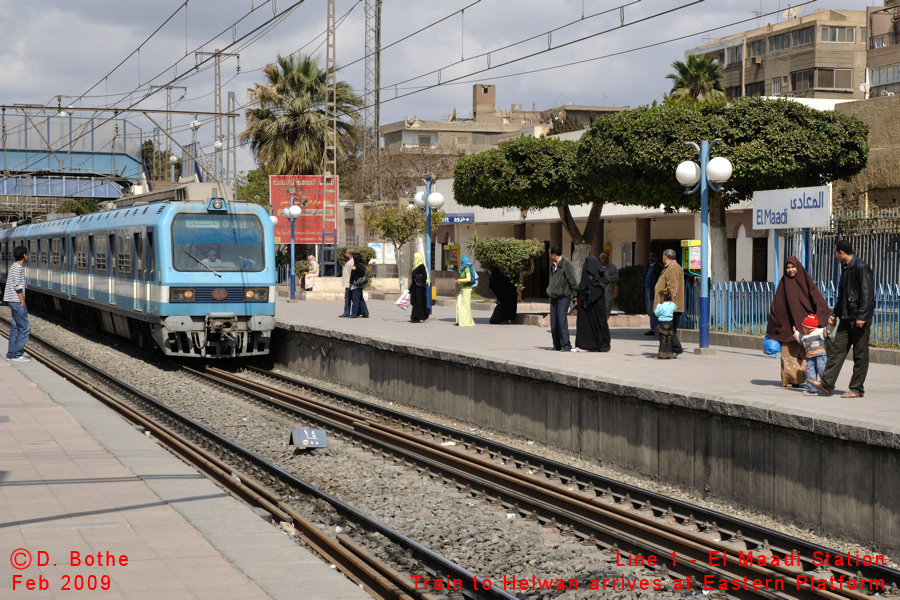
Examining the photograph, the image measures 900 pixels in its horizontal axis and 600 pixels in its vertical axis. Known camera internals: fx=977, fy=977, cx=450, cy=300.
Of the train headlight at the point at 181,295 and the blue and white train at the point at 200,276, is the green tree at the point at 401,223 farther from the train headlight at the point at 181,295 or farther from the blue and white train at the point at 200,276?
the train headlight at the point at 181,295

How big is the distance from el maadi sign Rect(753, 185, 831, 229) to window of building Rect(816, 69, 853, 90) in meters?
48.2

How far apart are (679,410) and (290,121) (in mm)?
36269

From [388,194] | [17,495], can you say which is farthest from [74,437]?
[388,194]

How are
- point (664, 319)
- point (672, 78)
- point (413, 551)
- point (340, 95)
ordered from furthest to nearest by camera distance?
point (672, 78)
point (340, 95)
point (664, 319)
point (413, 551)

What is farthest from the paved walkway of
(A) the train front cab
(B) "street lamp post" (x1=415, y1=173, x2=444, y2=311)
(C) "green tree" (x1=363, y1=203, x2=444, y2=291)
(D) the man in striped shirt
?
(C) "green tree" (x1=363, y1=203, x2=444, y2=291)

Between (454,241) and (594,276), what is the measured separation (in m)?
27.1

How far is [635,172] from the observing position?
18328mm

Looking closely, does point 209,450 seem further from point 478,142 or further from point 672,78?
point 478,142

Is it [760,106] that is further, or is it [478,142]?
[478,142]

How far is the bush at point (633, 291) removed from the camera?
24609mm

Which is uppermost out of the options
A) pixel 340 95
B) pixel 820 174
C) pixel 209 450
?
pixel 340 95

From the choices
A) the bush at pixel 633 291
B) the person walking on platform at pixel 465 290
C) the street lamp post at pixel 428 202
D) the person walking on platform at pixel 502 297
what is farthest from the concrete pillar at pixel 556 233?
the person walking on platform at pixel 465 290

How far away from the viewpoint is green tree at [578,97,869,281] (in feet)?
55.3

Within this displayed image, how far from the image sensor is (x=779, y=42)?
62.4 meters
